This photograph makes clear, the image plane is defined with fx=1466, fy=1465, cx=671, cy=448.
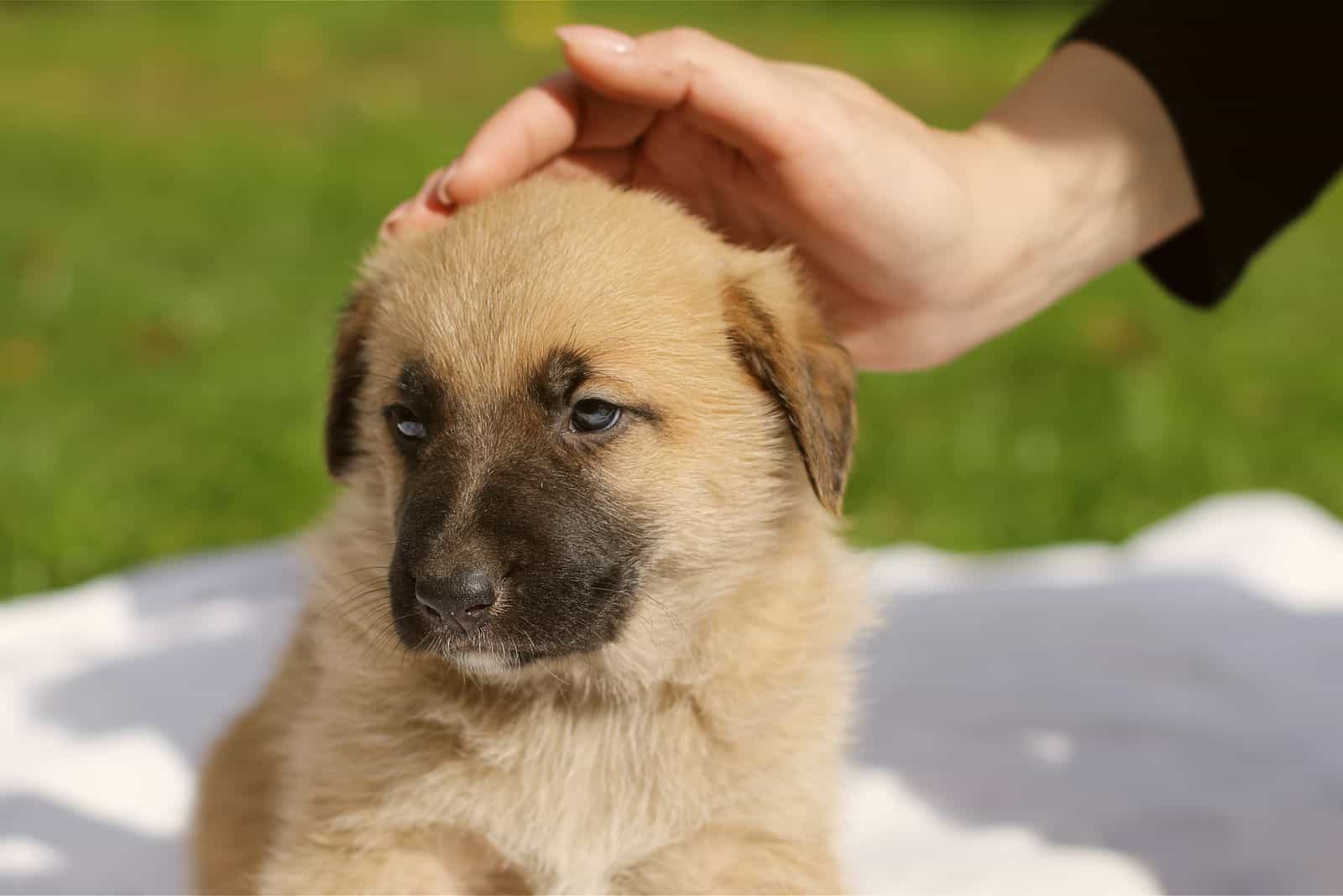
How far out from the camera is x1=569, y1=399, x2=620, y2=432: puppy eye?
2.24m

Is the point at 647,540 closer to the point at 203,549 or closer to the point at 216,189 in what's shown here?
the point at 203,549

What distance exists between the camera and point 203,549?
4.88 metres

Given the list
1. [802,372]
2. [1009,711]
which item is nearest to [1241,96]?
[802,372]

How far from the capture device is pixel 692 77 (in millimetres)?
2535

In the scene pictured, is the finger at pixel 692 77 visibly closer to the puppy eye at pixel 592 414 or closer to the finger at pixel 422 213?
the finger at pixel 422 213

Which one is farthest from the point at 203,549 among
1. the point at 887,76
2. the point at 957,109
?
the point at 887,76

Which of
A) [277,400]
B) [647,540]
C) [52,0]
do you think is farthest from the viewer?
[52,0]

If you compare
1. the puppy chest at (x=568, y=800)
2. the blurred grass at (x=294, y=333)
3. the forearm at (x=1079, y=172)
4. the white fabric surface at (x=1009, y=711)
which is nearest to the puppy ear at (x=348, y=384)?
the white fabric surface at (x=1009, y=711)

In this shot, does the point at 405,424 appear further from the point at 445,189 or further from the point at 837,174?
the point at 837,174

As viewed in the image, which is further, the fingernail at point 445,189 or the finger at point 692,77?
the fingernail at point 445,189

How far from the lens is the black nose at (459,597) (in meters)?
2.01

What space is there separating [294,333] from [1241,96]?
4421 mm

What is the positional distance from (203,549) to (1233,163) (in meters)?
3.39

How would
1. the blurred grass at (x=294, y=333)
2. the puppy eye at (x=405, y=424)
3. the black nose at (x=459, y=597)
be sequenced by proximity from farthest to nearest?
the blurred grass at (x=294, y=333), the puppy eye at (x=405, y=424), the black nose at (x=459, y=597)
